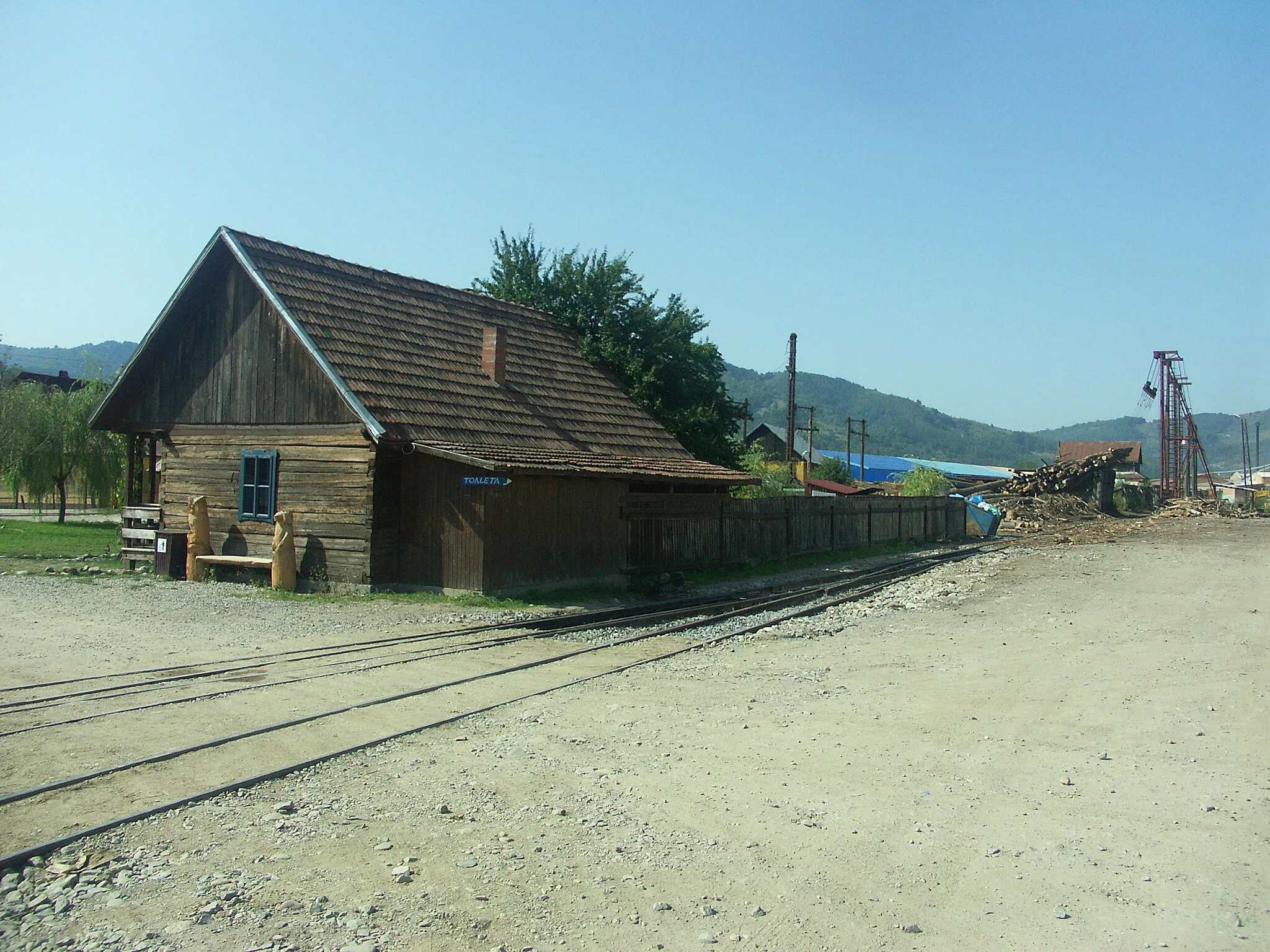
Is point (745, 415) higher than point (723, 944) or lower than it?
higher

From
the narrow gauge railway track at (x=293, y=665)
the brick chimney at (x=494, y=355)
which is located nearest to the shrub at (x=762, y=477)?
the brick chimney at (x=494, y=355)

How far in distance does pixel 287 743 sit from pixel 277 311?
527 inches

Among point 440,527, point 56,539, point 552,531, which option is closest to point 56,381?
point 56,539

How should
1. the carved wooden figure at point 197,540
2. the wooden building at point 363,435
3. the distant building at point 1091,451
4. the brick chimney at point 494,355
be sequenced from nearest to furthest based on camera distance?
the wooden building at point 363,435
the carved wooden figure at point 197,540
the brick chimney at point 494,355
the distant building at point 1091,451

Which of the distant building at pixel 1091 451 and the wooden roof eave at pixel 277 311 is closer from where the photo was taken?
the wooden roof eave at pixel 277 311

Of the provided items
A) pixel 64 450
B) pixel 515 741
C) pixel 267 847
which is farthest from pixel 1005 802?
pixel 64 450

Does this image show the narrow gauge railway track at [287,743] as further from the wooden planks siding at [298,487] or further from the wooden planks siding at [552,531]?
the wooden planks siding at [298,487]

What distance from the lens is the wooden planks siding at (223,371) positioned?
1903 cm

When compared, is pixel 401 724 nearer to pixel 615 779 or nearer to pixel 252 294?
pixel 615 779

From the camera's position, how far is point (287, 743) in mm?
7793

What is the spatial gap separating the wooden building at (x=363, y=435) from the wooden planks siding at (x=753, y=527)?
0.61 meters

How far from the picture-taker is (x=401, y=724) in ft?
28.0

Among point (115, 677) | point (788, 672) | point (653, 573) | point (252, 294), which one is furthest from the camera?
point (653, 573)

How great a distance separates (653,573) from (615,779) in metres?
14.3
